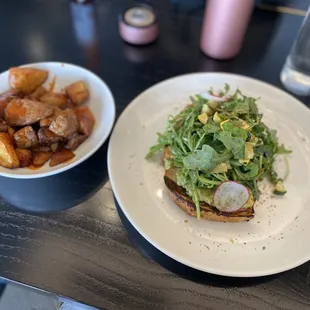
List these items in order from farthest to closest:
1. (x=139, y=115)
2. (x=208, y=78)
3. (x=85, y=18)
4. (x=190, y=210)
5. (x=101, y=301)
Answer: (x=85, y=18) < (x=208, y=78) < (x=139, y=115) < (x=190, y=210) < (x=101, y=301)

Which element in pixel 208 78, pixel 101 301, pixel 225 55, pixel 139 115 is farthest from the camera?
pixel 225 55

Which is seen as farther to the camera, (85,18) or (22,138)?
(85,18)

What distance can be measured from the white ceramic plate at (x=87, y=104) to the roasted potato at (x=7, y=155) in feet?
0.06

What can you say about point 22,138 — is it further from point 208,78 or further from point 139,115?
point 208,78

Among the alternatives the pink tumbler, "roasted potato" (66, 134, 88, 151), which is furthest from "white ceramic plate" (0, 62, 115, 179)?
the pink tumbler

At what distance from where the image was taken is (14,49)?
159cm

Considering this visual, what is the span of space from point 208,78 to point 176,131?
1.20 feet

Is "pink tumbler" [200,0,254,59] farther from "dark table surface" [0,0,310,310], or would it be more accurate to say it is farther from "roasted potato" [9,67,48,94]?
"roasted potato" [9,67,48,94]

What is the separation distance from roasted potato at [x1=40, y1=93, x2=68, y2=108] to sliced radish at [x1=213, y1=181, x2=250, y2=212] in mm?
620

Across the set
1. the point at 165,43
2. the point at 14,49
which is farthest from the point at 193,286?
the point at 14,49

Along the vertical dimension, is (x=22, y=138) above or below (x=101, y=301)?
above

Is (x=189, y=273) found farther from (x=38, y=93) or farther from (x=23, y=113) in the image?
(x=38, y=93)

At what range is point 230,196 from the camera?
3.23ft

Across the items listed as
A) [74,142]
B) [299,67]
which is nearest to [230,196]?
[74,142]
